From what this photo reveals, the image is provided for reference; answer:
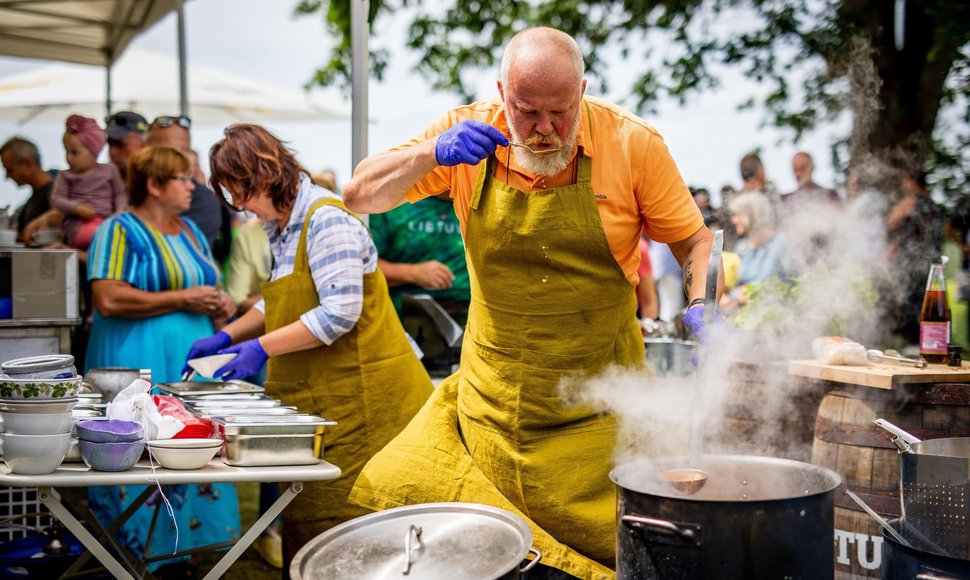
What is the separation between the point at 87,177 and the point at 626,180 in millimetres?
4225

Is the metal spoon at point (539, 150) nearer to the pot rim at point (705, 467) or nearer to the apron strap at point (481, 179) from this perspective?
the apron strap at point (481, 179)

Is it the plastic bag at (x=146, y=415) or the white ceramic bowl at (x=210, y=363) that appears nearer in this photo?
the plastic bag at (x=146, y=415)

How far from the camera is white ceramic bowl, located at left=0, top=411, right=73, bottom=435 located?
2146 millimetres

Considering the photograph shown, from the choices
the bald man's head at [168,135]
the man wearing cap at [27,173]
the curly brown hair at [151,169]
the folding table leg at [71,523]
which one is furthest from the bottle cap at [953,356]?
the man wearing cap at [27,173]

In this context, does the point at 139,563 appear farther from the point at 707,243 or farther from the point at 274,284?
the point at 707,243

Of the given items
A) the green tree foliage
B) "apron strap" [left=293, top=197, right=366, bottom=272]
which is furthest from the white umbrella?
"apron strap" [left=293, top=197, right=366, bottom=272]

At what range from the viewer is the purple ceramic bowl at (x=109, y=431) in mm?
2223

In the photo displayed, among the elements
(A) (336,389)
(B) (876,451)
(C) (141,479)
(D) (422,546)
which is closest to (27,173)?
(A) (336,389)

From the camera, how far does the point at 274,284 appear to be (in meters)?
3.16

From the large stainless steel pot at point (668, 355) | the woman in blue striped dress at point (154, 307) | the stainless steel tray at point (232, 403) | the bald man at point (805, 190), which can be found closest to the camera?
the stainless steel tray at point (232, 403)

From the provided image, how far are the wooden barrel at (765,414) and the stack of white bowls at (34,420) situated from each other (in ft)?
8.70

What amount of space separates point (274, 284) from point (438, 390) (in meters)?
0.89

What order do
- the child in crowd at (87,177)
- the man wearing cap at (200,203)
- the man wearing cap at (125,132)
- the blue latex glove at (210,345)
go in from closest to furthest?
1. the blue latex glove at (210,345)
2. the man wearing cap at (200,203)
3. the child in crowd at (87,177)
4. the man wearing cap at (125,132)

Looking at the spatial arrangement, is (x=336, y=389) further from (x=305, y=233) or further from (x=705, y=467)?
(x=705, y=467)
